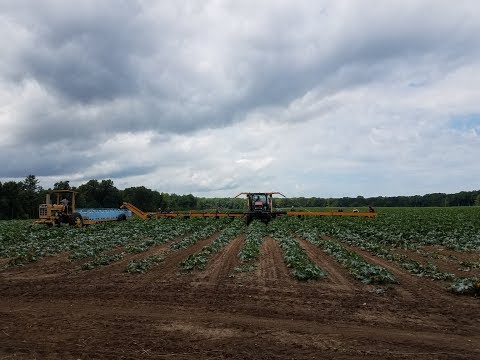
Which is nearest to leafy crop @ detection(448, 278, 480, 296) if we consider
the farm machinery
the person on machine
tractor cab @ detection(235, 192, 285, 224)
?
tractor cab @ detection(235, 192, 285, 224)

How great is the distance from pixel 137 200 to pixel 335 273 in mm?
86664

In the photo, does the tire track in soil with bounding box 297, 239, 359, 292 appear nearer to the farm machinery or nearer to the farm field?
the farm field

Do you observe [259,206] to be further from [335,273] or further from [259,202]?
[335,273]

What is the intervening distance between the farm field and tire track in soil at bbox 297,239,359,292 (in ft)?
0.14

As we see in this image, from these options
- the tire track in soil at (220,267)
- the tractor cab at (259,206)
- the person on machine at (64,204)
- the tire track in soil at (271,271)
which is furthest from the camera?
the tractor cab at (259,206)

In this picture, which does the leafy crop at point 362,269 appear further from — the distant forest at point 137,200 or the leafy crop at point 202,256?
the distant forest at point 137,200

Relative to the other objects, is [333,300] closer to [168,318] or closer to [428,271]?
[168,318]

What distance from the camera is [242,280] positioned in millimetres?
11617

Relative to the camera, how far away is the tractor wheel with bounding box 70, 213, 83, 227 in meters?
31.0

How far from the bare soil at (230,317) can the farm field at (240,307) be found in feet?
0.08

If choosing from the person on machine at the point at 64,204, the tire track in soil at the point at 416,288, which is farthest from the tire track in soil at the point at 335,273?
the person on machine at the point at 64,204

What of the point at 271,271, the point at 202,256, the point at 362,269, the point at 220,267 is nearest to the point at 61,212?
the point at 202,256

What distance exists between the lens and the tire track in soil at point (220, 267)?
12.0m

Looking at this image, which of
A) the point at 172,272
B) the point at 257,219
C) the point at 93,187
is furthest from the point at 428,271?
the point at 93,187
